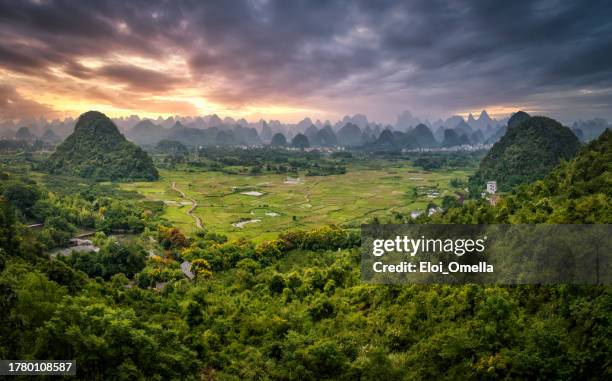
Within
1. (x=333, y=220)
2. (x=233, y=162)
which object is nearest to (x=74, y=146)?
(x=233, y=162)

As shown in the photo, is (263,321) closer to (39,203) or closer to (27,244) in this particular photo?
(27,244)

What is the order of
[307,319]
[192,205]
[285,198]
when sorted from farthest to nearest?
1. [285,198]
2. [192,205]
3. [307,319]

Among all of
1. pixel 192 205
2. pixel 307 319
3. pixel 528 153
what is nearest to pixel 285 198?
pixel 192 205

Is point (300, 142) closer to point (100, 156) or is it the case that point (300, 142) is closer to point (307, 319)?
point (100, 156)

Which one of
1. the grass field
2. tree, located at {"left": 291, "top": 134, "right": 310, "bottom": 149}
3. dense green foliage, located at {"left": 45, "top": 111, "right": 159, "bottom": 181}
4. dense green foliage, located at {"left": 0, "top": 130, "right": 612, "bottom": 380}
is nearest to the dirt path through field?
Answer: the grass field

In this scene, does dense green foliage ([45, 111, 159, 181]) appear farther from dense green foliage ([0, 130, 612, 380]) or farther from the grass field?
dense green foliage ([0, 130, 612, 380])

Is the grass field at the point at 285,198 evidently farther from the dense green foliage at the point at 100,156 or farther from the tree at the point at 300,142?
the tree at the point at 300,142

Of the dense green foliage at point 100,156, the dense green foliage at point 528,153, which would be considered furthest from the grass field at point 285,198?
the dense green foliage at point 528,153
